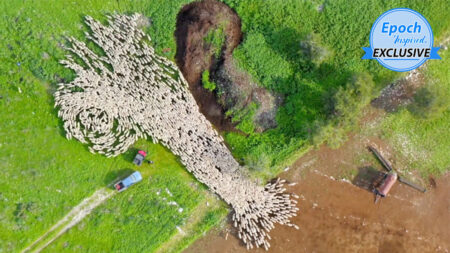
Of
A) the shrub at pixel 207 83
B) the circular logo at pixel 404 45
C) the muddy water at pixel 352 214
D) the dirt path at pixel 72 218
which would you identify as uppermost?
the circular logo at pixel 404 45

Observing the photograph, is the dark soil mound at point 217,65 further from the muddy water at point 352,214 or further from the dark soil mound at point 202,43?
the muddy water at point 352,214

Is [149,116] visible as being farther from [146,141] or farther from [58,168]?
[58,168]

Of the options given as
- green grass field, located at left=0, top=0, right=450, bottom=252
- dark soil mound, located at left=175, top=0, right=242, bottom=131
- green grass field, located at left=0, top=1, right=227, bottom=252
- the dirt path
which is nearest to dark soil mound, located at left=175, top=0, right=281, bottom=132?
dark soil mound, located at left=175, top=0, right=242, bottom=131

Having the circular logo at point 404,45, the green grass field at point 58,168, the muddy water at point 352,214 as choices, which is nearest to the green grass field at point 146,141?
the green grass field at point 58,168

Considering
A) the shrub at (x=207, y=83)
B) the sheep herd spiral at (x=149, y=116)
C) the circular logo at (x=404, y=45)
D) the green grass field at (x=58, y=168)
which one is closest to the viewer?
the green grass field at (x=58, y=168)

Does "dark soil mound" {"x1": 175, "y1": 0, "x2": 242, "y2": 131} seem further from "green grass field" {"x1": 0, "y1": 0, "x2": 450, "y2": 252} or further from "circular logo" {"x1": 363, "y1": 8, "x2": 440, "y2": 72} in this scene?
"circular logo" {"x1": 363, "y1": 8, "x2": 440, "y2": 72}

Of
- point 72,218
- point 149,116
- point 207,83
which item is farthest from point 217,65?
point 72,218

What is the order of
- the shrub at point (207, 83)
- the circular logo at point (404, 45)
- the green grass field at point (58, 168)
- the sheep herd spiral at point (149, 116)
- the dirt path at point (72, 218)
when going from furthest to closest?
the circular logo at point (404, 45) → the shrub at point (207, 83) → the sheep herd spiral at point (149, 116) → the green grass field at point (58, 168) → the dirt path at point (72, 218)

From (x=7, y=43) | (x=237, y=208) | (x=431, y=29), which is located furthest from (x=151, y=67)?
(x=431, y=29)
